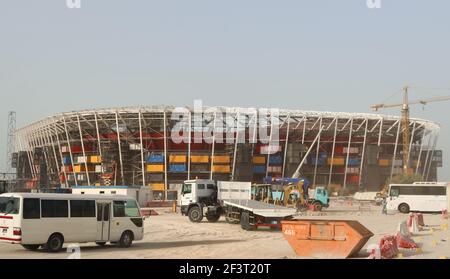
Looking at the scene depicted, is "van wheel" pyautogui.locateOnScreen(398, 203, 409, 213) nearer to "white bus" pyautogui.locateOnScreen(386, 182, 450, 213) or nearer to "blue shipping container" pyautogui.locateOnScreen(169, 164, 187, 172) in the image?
"white bus" pyautogui.locateOnScreen(386, 182, 450, 213)

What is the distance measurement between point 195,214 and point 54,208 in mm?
16997

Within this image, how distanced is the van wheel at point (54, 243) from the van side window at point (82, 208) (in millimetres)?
837

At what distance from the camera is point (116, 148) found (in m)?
95.4

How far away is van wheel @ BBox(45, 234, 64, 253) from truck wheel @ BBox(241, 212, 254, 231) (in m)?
12.0

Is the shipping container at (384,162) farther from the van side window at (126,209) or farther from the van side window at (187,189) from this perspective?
the van side window at (126,209)

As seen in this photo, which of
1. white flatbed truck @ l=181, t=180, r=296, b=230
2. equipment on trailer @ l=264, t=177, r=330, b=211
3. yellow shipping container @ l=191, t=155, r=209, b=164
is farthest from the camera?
yellow shipping container @ l=191, t=155, r=209, b=164

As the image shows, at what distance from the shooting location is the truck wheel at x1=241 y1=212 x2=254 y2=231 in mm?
28312

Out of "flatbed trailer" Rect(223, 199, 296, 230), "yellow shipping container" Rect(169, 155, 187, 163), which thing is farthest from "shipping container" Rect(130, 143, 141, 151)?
"flatbed trailer" Rect(223, 199, 296, 230)

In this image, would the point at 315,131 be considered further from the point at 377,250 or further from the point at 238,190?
the point at 377,250

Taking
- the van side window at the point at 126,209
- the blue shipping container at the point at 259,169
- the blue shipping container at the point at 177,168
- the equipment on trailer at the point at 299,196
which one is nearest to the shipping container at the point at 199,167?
the blue shipping container at the point at 177,168

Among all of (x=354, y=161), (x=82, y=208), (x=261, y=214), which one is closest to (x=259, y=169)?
(x=354, y=161)

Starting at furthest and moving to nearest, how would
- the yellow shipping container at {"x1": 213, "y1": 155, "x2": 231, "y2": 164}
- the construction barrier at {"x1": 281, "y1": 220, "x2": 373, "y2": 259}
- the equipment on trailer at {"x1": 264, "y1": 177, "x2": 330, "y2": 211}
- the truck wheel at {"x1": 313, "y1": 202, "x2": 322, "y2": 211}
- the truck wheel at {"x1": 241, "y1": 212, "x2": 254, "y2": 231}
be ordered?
the yellow shipping container at {"x1": 213, "y1": 155, "x2": 231, "y2": 164} < the truck wheel at {"x1": 313, "y1": 202, "x2": 322, "y2": 211} < the equipment on trailer at {"x1": 264, "y1": 177, "x2": 330, "y2": 211} < the truck wheel at {"x1": 241, "y1": 212, "x2": 254, "y2": 231} < the construction barrier at {"x1": 281, "y1": 220, "x2": 373, "y2": 259}

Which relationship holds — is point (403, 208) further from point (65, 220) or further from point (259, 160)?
point (259, 160)
